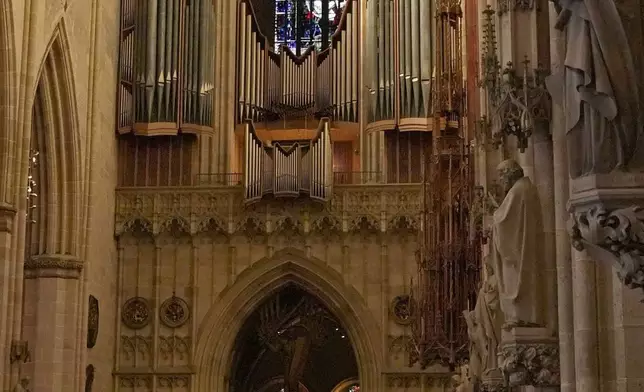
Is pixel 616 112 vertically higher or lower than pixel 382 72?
lower

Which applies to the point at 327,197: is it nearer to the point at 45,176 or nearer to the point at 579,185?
the point at 45,176

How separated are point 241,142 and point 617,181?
20.8 meters

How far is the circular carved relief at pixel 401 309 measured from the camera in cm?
2406

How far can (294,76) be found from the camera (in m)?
26.1

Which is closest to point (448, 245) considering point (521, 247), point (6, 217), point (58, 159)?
point (6, 217)

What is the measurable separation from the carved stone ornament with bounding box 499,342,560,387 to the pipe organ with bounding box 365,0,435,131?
1649cm

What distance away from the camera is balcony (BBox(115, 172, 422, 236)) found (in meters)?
24.3

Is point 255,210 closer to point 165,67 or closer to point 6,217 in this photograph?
point 165,67

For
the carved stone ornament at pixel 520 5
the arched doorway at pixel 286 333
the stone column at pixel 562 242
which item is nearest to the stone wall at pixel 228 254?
Answer: the arched doorway at pixel 286 333

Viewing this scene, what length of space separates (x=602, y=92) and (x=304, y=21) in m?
24.0

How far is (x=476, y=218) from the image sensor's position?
12.9 meters

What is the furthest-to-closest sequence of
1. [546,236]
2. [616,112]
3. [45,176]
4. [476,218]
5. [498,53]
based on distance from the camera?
[45,176]
[476,218]
[498,53]
[546,236]
[616,112]

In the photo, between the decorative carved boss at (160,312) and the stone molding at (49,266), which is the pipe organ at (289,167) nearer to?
the decorative carved boss at (160,312)

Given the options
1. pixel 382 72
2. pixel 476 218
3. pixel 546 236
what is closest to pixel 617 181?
pixel 546 236
